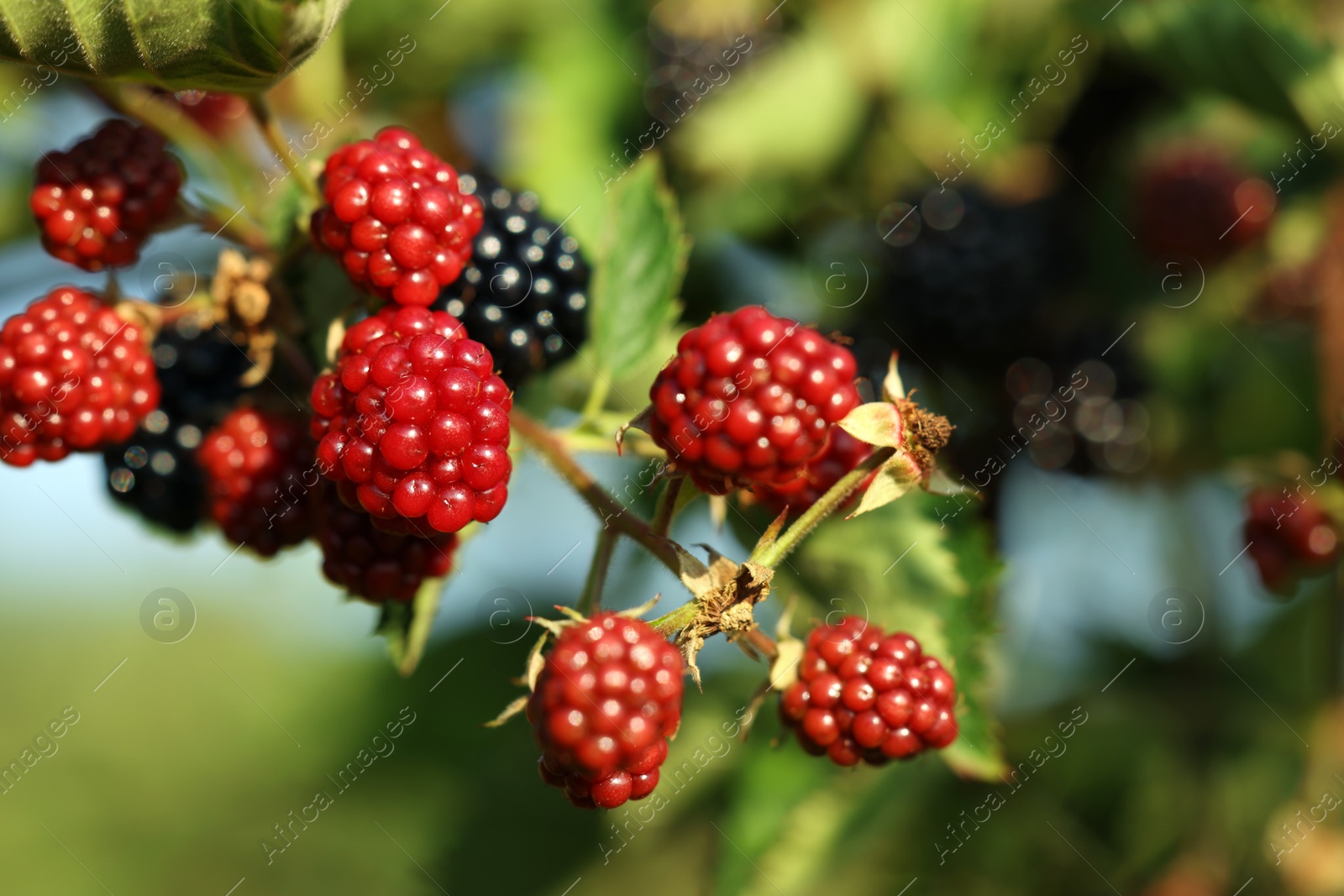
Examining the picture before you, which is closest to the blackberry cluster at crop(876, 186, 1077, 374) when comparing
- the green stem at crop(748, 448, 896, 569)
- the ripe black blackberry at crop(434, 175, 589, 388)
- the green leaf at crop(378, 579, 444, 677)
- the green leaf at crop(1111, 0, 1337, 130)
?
the green leaf at crop(1111, 0, 1337, 130)

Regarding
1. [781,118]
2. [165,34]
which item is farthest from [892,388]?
[781,118]

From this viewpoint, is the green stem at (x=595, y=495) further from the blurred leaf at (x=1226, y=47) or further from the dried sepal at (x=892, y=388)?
the blurred leaf at (x=1226, y=47)

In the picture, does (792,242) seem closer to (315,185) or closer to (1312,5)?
(315,185)

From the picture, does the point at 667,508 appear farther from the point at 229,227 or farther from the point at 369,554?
the point at 229,227

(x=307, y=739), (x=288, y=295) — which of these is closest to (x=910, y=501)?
(x=288, y=295)

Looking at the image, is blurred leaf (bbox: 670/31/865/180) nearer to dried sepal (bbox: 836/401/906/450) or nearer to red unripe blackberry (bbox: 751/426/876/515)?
red unripe blackberry (bbox: 751/426/876/515)

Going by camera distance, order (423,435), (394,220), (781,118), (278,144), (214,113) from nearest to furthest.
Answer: (423,435) → (394,220) → (278,144) → (214,113) → (781,118)
